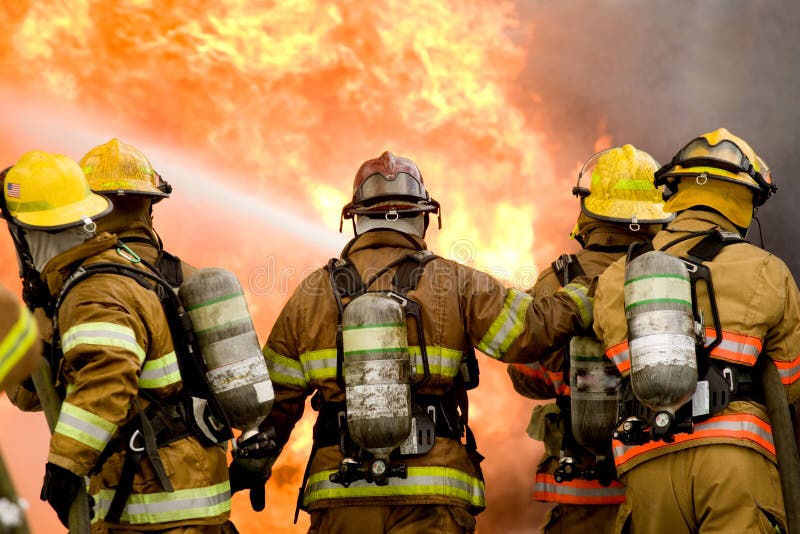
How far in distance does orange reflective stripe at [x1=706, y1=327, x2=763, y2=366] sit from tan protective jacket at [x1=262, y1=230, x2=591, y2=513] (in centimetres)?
92

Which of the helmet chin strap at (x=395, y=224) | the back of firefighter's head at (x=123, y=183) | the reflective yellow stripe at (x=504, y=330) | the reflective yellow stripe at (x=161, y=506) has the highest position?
the back of firefighter's head at (x=123, y=183)

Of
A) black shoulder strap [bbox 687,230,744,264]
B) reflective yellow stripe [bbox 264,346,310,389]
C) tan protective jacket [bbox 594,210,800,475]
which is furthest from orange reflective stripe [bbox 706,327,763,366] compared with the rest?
reflective yellow stripe [bbox 264,346,310,389]

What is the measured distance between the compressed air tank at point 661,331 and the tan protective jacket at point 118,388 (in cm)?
210

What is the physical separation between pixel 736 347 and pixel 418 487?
67.1 inches

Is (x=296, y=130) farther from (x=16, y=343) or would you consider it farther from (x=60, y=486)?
(x=16, y=343)

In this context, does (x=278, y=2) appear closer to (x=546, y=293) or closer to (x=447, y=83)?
(x=447, y=83)

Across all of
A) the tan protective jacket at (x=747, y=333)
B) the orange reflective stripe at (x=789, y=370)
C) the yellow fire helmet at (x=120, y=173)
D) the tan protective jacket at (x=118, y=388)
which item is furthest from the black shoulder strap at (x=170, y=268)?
the orange reflective stripe at (x=789, y=370)

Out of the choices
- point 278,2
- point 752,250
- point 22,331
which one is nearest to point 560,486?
point 752,250

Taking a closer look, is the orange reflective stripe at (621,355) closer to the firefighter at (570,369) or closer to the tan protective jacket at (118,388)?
the firefighter at (570,369)

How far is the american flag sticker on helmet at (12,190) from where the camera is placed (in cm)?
514

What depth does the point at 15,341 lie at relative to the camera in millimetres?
2828

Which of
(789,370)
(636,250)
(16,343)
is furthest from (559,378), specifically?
(16,343)

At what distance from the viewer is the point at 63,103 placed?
29.4 ft

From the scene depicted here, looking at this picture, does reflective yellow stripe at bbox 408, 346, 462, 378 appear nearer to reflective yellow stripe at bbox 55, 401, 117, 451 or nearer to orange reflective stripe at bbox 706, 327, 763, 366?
orange reflective stripe at bbox 706, 327, 763, 366
